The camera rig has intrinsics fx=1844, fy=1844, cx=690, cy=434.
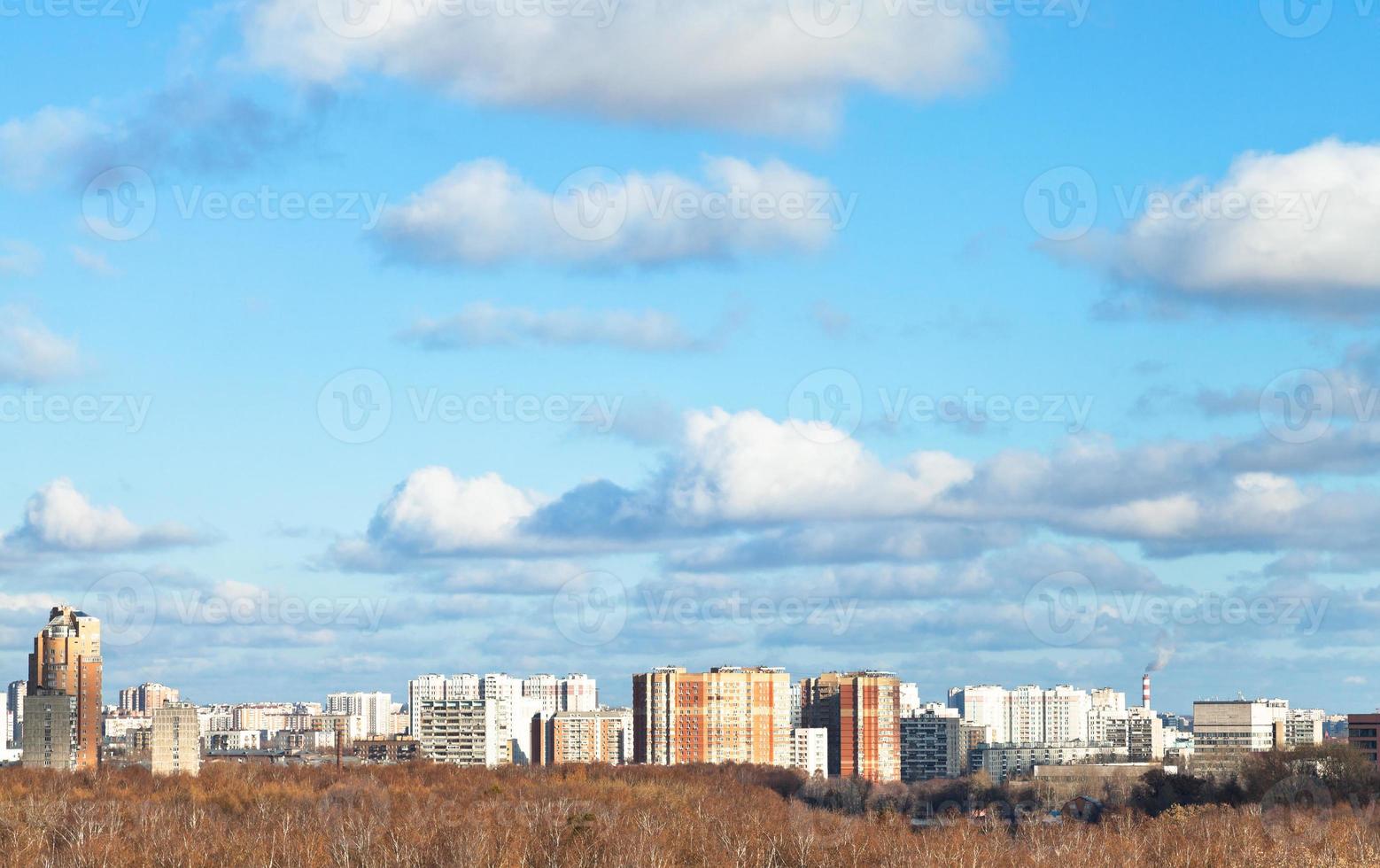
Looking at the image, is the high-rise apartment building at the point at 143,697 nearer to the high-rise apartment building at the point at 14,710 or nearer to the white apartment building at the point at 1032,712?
the high-rise apartment building at the point at 14,710

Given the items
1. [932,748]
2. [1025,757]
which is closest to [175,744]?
[1025,757]

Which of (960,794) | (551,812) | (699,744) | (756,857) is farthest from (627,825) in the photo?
(699,744)

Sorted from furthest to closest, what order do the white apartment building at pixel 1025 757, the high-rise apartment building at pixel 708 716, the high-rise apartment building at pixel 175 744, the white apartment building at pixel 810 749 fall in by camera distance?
1. the white apartment building at pixel 1025 757
2. the white apartment building at pixel 810 749
3. the high-rise apartment building at pixel 708 716
4. the high-rise apartment building at pixel 175 744

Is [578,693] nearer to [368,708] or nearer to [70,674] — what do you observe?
[368,708]

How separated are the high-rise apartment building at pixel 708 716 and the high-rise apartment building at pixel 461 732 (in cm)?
992

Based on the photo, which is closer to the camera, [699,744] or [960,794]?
[960,794]

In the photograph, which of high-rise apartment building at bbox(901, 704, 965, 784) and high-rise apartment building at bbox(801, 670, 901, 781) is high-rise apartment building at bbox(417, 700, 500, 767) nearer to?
high-rise apartment building at bbox(801, 670, 901, 781)

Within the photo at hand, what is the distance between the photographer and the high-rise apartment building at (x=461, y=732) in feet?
373

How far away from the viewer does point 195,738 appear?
8788 cm

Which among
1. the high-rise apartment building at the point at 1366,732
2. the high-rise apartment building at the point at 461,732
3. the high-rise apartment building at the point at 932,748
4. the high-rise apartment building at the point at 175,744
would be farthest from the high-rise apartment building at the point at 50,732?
the high-rise apartment building at the point at 932,748

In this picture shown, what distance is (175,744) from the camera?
8619 cm

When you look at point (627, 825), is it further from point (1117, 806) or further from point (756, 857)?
point (1117, 806)

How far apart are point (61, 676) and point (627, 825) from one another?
37.2 m

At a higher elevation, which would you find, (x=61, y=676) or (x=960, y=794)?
(x=61, y=676)
